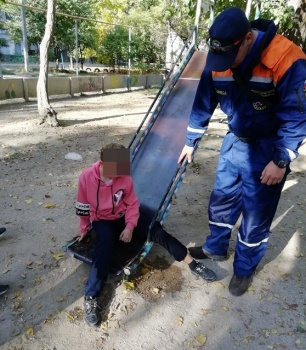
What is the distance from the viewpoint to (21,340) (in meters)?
2.05

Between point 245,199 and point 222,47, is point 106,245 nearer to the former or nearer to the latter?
point 245,199

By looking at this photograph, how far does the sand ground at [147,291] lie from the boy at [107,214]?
0.62ft

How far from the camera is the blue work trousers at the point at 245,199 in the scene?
219 centimetres

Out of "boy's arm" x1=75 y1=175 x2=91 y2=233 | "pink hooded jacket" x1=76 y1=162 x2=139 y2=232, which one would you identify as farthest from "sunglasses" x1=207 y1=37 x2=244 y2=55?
"boy's arm" x1=75 y1=175 x2=91 y2=233

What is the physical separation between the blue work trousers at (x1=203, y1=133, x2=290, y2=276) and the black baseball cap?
0.61 meters

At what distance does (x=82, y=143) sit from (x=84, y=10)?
18688 millimetres

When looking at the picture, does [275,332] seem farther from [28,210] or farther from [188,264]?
[28,210]

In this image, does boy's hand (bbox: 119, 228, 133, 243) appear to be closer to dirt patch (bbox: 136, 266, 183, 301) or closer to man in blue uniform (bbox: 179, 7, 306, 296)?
dirt patch (bbox: 136, 266, 183, 301)

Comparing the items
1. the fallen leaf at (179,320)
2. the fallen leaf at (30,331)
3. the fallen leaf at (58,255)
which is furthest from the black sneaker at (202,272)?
the fallen leaf at (30,331)

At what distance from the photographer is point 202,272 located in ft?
8.68

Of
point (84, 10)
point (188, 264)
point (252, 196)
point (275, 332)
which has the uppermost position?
point (84, 10)

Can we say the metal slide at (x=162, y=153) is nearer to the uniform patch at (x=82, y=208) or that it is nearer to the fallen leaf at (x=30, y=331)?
A: the uniform patch at (x=82, y=208)

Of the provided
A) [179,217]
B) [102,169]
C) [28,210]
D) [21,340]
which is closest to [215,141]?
[179,217]

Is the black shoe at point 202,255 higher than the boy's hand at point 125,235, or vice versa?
the boy's hand at point 125,235
